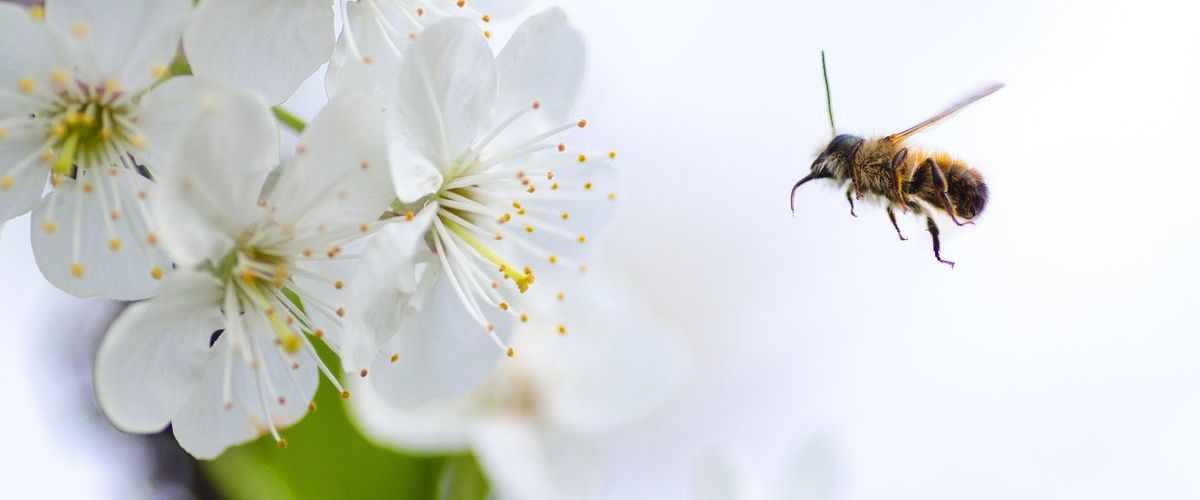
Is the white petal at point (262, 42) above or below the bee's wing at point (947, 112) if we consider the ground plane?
above

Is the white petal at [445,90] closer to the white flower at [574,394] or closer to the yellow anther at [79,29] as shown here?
the yellow anther at [79,29]

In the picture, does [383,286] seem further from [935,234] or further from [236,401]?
[935,234]

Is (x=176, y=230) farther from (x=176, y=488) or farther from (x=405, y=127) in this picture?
(x=176, y=488)

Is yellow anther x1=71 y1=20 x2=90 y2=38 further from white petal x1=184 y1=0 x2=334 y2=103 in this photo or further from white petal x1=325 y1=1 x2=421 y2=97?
white petal x1=325 y1=1 x2=421 y2=97

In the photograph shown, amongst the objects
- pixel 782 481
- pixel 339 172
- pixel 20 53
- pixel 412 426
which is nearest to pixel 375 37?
pixel 339 172

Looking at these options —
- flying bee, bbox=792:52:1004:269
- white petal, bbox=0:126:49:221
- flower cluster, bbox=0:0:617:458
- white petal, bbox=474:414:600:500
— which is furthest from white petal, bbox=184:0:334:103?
white petal, bbox=474:414:600:500

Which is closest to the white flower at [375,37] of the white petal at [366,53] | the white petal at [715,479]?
the white petal at [366,53]

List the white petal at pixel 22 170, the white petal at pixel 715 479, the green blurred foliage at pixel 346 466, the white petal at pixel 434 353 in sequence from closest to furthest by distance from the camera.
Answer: the white petal at pixel 22 170 → the white petal at pixel 434 353 → the green blurred foliage at pixel 346 466 → the white petal at pixel 715 479

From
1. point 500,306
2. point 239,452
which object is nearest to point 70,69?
point 500,306
